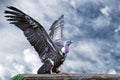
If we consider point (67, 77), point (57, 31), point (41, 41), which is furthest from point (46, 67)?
point (57, 31)

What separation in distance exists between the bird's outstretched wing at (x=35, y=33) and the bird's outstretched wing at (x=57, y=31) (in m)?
0.60

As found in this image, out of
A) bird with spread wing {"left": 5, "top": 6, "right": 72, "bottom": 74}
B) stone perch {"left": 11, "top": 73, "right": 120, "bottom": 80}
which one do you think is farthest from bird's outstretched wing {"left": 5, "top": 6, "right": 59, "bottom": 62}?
stone perch {"left": 11, "top": 73, "right": 120, "bottom": 80}

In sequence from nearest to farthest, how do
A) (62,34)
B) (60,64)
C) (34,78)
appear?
(34,78) < (60,64) < (62,34)

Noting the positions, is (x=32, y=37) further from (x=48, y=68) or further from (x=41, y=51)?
(x=48, y=68)

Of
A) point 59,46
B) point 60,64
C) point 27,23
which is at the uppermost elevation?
point 27,23

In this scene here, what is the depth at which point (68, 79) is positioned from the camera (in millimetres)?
5859

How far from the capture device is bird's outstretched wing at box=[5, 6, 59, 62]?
7.84 m

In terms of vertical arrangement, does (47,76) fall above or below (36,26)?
below

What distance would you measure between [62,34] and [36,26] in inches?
66.2

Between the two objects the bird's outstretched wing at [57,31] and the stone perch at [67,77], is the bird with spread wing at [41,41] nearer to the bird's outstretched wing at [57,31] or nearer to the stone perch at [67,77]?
the bird's outstretched wing at [57,31]

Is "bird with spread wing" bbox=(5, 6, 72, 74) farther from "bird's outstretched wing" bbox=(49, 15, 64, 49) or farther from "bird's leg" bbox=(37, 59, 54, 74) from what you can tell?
"bird's outstretched wing" bbox=(49, 15, 64, 49)

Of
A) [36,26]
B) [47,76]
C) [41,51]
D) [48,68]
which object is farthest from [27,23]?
[47,76]

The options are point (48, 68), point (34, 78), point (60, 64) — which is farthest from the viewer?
point (60, 64)

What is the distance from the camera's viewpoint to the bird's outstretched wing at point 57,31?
8849 mm
